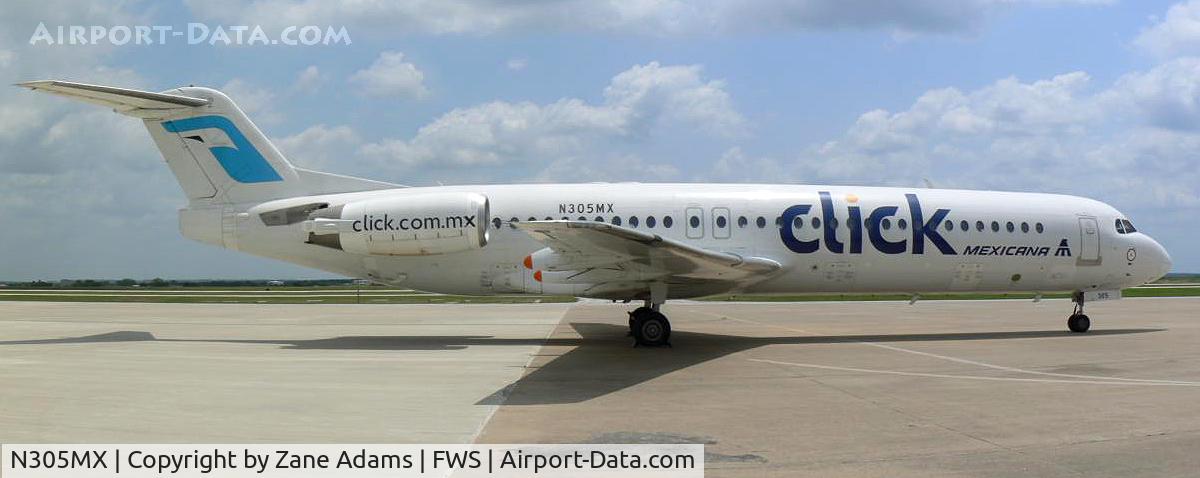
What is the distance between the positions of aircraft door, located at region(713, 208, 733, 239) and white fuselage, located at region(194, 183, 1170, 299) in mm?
20

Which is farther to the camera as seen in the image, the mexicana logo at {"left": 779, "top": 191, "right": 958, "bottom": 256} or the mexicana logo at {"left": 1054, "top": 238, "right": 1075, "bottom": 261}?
the mexicana logo at {"left": 1054, "top": 238, "right": 1075, "bottom": 261}

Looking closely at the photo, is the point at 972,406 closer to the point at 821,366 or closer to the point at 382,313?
the point at 821,366

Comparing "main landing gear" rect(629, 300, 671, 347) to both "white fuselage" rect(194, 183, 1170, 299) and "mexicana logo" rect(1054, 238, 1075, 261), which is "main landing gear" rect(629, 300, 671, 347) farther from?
"mexicana logo" rect(1054, 238, 1075, 261)

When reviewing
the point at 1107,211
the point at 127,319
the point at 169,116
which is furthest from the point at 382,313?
the point at 1107,211

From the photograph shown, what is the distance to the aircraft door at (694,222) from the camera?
1673 cm

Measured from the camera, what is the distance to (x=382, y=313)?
1079 inches

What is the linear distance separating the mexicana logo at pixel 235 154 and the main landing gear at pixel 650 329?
7.97m

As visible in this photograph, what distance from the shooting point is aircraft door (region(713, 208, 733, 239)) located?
55.0 ft

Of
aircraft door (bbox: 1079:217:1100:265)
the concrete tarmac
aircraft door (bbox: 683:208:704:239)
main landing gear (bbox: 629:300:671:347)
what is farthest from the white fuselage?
the concrete tarmac

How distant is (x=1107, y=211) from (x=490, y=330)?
14.1 m

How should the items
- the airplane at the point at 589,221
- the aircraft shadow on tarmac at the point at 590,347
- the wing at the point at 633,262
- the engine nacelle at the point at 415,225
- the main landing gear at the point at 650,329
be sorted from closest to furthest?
the aircraft shadow on tarmac at the point at 590,347 < the wing at the point at 633,262 < the main landing gear at the point at 650,329 < the engine nacelle at the point at 415,225 < the airplane at the point at 589,221

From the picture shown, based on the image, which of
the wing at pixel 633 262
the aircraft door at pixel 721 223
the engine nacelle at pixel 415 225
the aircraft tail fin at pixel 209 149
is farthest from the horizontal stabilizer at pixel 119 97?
the aircraft door at pixel 721 223

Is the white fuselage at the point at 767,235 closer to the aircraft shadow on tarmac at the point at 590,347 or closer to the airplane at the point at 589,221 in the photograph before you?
the airplane at the point at 589,221

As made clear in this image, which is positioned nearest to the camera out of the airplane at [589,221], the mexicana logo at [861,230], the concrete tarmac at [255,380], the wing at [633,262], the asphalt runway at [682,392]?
the asphalt runway at [682,392]
